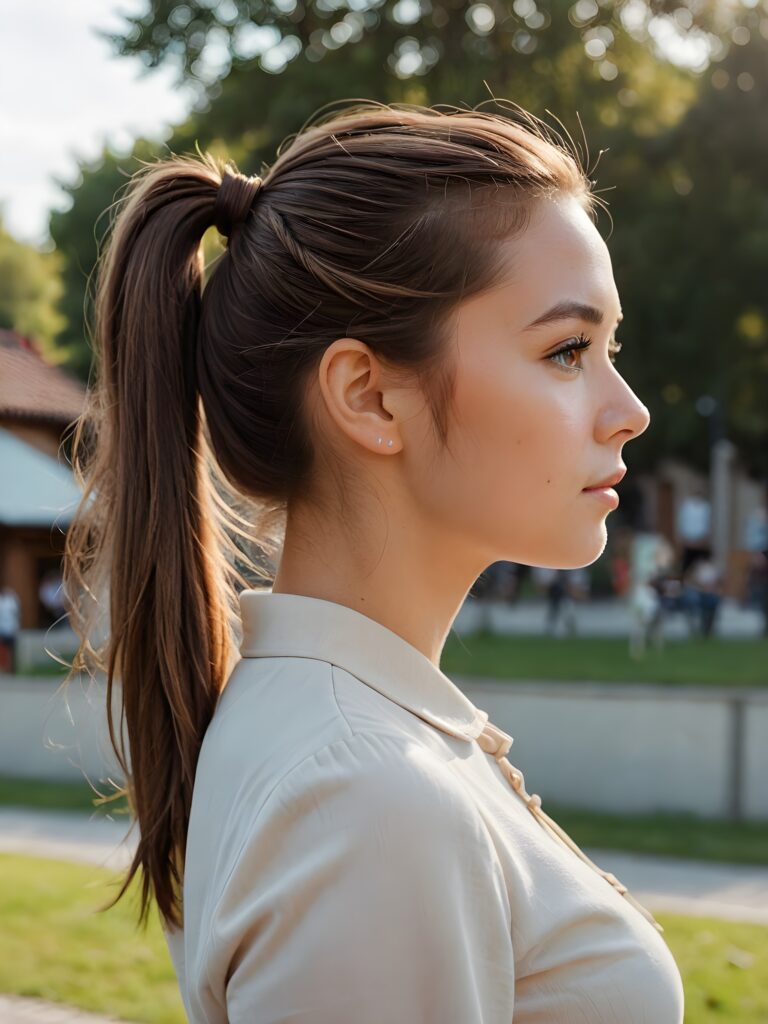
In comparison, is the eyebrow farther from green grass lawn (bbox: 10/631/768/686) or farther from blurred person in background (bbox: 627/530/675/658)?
blurred person in background (bbox: 627/530/675/658)

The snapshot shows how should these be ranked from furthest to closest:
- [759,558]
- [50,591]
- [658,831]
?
[759,558]
[50,591]
[658,831]

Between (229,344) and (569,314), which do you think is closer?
(569,314)

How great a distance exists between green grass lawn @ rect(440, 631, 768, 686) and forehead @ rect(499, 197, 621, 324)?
13.1 metres

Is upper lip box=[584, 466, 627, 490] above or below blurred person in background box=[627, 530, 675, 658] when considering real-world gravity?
above

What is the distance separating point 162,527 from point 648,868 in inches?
291

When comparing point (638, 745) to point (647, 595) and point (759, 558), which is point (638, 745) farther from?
point (759, 558)

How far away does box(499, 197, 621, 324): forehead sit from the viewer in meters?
1.34

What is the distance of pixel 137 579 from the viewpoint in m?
1.52

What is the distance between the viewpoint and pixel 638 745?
34.8 feet

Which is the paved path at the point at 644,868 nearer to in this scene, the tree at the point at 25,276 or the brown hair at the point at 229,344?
the brown hair at the point at 229,344

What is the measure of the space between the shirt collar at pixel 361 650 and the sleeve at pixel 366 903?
0.67ft

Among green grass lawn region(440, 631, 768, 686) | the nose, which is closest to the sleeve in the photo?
the nose

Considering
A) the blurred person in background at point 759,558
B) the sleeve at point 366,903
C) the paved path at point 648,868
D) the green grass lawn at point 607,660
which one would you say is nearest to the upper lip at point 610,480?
the sleeve at point 366,903

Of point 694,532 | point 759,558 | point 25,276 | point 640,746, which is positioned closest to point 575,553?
point 640,746
